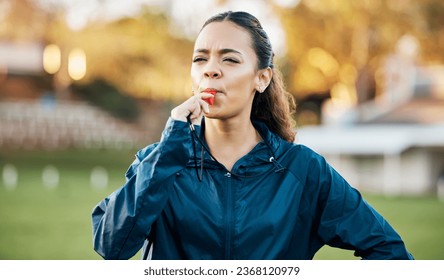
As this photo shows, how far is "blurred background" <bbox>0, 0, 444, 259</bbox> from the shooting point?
30.4 feet

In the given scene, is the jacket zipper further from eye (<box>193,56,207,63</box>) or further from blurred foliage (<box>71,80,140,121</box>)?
blurred foliage (<box>71,80,140,121</box>)

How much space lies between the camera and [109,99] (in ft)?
62.4

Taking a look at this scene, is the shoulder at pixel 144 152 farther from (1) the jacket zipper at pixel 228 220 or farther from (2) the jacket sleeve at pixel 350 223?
(2) the jacket sleeve at pixel 350 223

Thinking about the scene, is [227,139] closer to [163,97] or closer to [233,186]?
[233,186]

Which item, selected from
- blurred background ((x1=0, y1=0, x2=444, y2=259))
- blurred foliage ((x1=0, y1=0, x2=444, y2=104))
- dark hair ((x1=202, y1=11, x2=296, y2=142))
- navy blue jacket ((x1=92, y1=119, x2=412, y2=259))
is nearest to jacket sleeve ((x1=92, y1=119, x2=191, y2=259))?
navy blue jacket ((x1=92, y1=119, x2=412, y2=259))

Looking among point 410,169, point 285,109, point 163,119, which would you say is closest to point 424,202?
point 410,169

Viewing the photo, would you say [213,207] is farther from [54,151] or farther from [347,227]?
[54,151]

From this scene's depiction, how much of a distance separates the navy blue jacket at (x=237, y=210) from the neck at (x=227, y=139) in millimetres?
40

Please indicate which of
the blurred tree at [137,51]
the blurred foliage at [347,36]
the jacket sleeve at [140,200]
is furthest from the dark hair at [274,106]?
the blurred tree at [137,51]

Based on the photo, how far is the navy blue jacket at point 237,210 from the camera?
1.56m

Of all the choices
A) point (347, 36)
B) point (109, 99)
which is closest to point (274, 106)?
point (347, 36)

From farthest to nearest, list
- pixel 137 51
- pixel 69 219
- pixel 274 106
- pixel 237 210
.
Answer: pixel 137 51 < pixel 69 219 < pixel 274 106 < pixel 237 210

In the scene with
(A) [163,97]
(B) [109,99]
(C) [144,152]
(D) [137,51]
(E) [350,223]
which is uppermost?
(D) [137,51]

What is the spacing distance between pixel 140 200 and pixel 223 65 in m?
0.39
